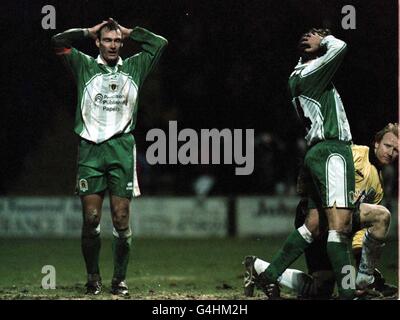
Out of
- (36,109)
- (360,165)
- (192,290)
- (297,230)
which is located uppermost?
(36,109)

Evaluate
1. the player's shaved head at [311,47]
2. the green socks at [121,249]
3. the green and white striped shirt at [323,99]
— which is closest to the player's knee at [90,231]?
the green socks at [121,249]

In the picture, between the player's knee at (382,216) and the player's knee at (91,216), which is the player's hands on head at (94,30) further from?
the player's knee at (382,216)

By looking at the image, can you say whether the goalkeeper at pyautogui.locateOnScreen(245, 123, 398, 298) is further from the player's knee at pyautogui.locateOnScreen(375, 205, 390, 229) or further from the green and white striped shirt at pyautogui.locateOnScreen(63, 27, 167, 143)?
the green and white striped shirt at pyautogui.locateOnScreen(63, 27, 167, 143)

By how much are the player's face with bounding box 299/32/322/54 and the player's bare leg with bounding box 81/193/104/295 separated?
8.34ft

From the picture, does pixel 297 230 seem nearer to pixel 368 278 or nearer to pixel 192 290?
pixel 368 278

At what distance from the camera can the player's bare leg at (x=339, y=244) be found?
9008 mm

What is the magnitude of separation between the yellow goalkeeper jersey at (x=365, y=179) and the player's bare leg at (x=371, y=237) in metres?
0.31

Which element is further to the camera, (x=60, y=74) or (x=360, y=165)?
(x=60, y=74)

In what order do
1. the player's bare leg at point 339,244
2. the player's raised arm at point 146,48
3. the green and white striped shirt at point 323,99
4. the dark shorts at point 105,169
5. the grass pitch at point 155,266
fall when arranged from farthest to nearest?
the grass pitch at point 155,266 < the player's raised arm at point 146,48 < the dark shorts at point 105,169 < the green and white striped shirt at point 323,99 < the player's bare leg at point 339,244

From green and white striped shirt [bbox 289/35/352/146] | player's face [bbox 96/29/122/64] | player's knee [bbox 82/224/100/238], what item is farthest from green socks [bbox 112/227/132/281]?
green and white striped shirt [bbox 289/35/352/146]

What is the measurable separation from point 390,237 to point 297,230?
349 inches

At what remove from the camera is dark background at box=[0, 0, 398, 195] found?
1087cm

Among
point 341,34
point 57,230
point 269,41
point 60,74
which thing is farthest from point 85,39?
point 57,230

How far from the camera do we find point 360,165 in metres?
9.91
